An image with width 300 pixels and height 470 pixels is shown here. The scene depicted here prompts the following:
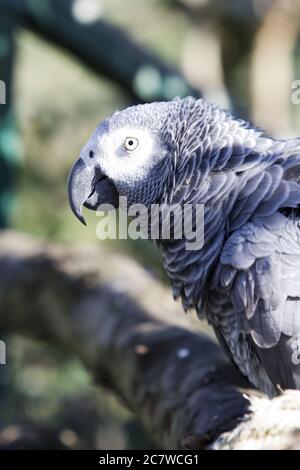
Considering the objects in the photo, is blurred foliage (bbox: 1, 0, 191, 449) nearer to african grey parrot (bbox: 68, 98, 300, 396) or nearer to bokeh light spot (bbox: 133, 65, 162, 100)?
bokeh light spot (bbox: 133, 65, 162, 100)

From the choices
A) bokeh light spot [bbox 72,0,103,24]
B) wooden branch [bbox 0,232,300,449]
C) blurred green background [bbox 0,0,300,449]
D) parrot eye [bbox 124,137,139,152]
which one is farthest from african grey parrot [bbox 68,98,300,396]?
blurred green background [bbox 0,0,300,449]

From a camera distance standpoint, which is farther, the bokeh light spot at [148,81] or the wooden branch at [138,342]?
the bokeh light spot at [148,81]

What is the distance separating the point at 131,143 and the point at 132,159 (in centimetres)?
5

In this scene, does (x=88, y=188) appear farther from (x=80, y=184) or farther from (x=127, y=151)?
(x=127, y=151)

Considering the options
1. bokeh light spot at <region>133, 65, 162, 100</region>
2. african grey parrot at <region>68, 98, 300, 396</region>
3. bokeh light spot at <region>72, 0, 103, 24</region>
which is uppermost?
bokeh light spot at <region>72, 0, 103, 24</region>

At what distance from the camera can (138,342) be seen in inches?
99.4

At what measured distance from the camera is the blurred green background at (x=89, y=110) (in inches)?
194

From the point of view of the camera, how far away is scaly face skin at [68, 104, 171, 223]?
2.14 meters

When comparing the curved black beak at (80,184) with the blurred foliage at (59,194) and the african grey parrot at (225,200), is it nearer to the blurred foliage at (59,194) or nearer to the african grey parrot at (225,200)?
the african grey parrot at (225,200)

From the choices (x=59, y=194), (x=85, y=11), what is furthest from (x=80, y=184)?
(x=59, y=194)

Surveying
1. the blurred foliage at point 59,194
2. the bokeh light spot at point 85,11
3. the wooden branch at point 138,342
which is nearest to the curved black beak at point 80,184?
the wooden branch at point 138,342

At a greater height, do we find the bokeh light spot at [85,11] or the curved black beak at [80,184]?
the bokeh light spot at [85,11]

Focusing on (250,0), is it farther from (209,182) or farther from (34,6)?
(209,182)

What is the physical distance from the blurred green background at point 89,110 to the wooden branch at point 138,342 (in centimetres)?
139
